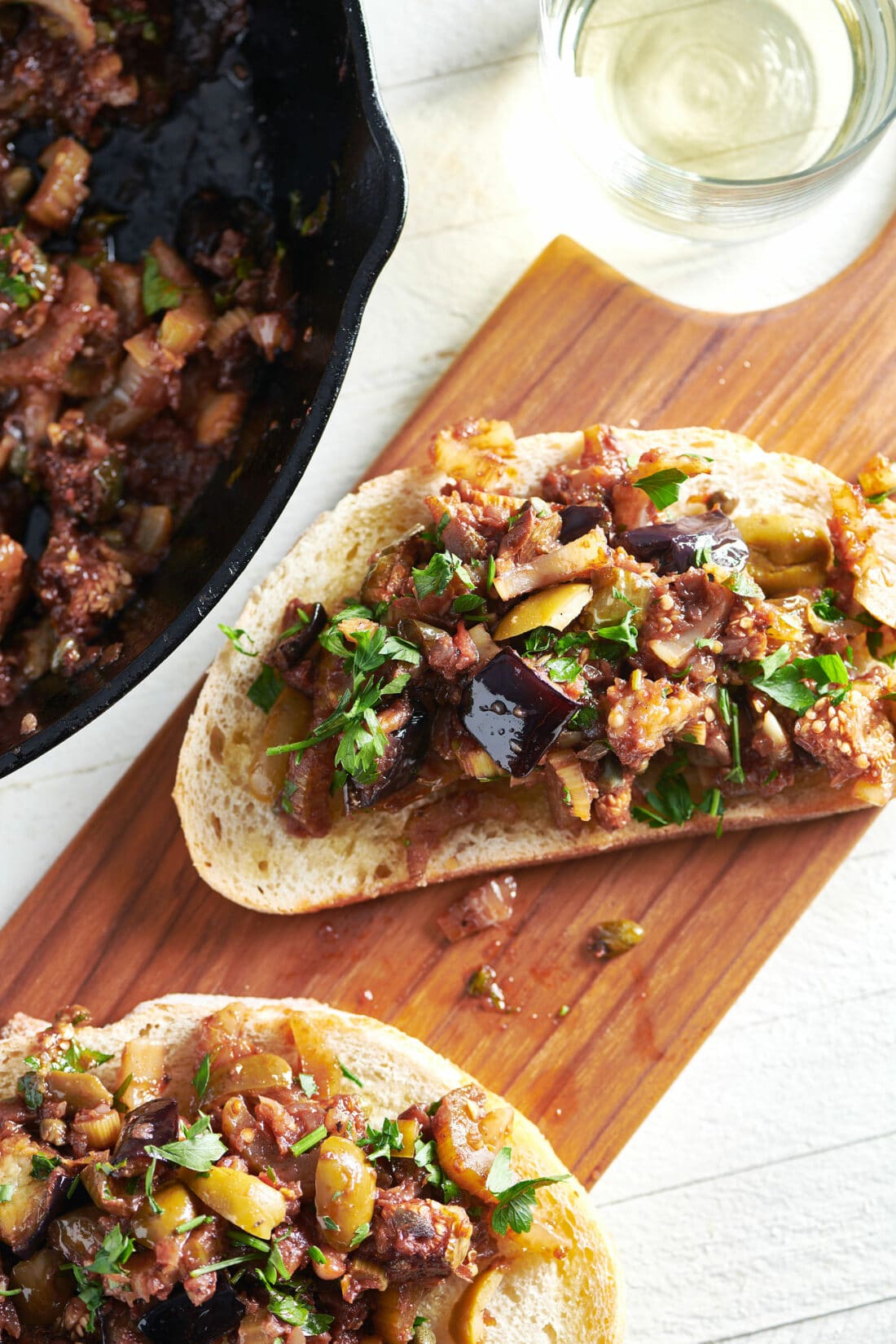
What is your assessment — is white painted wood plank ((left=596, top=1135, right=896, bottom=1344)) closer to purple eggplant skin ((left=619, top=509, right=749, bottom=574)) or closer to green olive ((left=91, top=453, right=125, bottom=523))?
→ purple eggplant skin ((left=619, top=509, right=749, bottom=574))

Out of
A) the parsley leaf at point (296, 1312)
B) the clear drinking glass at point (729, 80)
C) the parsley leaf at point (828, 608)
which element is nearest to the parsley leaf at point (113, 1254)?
the parsley leaf at point (296, 1312)

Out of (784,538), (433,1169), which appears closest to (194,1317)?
(433,1169)

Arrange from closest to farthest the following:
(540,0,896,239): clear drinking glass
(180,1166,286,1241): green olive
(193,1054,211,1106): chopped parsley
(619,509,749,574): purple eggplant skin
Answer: (180,1166,286,1241): green olive < (619,509,749,574): purple eggplant skin < (193,1054,211,1106): chopped parsley < (540,0,896,239): clear drinking glass

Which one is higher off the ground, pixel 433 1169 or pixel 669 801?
pixel 669 801

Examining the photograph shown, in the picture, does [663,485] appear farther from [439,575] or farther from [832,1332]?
[832,1332]

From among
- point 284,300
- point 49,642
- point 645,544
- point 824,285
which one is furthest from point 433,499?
point 824,285

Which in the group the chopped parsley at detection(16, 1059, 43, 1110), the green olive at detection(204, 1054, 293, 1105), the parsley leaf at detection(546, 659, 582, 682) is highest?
the parsley leaf at detection(546, 659, 582, 682)

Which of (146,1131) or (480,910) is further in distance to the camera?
(480,910)

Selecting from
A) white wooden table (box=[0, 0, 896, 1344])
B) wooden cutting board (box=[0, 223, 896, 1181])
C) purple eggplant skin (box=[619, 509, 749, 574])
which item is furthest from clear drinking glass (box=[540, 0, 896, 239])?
purple eggplant skin (box=[619, 509, 749, 574])
